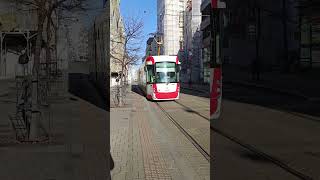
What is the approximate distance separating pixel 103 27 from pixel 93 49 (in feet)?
4.43

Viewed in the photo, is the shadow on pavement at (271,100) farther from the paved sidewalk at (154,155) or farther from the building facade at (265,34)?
the paved sidewalk at (154,155)

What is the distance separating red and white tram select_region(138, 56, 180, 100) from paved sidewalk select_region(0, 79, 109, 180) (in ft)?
52.4

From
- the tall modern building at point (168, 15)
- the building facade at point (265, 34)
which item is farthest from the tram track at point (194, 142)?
the tall modern building at point (168, 15)

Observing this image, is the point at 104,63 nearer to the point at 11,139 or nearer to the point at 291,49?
the point at 291,49

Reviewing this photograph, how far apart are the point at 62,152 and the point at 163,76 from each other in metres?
22.7

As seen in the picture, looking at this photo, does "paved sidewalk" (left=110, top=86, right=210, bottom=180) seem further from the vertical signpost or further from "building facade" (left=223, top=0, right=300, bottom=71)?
the vertical signpost

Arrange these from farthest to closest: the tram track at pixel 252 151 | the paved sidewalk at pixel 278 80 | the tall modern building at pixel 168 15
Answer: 1. the tall modern building at pixel 168 15
2. the paved sidewalk at pixel 278 80
3. the tram track at pixel 252 151

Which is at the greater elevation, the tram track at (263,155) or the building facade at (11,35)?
the building facade at (11,35)

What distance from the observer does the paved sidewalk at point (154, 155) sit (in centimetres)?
902

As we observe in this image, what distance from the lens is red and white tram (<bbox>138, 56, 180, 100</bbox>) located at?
110 ft

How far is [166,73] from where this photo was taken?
3366 centimetres

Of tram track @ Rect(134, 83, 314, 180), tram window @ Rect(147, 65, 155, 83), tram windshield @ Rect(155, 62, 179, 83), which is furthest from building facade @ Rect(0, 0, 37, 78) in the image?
tram track @ Rect(134, 83, 314, 180)

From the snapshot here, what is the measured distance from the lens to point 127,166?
9.80 m

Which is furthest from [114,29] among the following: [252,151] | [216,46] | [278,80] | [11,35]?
[11,35]
